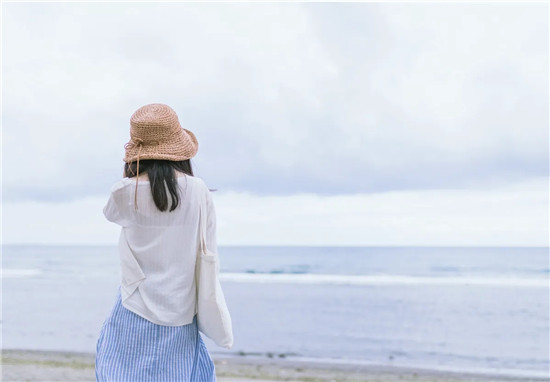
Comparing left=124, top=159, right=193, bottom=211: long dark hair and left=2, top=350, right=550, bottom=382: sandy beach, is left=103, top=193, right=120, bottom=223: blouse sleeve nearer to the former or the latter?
left=124, top=159, right=193, bottom=211: long dark hair

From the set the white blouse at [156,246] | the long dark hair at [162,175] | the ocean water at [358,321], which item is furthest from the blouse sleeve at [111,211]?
the ocean water at [358,321]

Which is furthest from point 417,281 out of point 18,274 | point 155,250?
point 155,250

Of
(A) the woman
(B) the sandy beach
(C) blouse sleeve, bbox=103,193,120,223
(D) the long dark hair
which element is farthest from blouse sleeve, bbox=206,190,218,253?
(B) the sandy beach

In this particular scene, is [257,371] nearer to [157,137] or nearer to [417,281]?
[157,137]

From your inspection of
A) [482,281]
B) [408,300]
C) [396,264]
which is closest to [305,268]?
[396,264]

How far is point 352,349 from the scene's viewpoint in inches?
332

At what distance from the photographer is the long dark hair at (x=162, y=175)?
1974mm

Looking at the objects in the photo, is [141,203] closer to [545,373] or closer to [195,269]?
[195,269]

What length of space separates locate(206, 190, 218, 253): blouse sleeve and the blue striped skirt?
32 cm

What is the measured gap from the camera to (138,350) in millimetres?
2078

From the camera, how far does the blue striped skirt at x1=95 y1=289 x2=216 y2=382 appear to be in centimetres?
207

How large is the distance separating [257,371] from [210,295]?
4813mm

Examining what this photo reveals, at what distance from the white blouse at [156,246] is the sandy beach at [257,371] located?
358 cm

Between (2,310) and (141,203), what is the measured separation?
13160 millimetres
